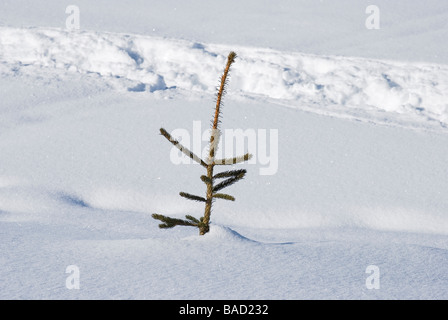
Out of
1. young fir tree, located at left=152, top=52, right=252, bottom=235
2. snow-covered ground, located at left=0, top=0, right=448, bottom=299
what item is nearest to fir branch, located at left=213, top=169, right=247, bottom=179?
young fir tree, located at left=152, top=52, right=252, bottom=235

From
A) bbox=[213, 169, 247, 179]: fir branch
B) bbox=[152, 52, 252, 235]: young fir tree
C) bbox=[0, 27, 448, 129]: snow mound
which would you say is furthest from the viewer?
bbox=[0, 27, 448, 129]: snow mound

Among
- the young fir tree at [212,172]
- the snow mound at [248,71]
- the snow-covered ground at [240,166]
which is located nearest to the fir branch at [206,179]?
the young fir tree at [212,172]

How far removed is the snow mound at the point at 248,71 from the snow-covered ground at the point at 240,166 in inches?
1.3

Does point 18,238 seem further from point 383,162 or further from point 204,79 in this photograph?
point 204,79

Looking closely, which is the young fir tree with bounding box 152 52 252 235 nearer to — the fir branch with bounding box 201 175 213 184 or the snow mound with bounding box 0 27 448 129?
the fir branch with bounding box 201 175 213 184

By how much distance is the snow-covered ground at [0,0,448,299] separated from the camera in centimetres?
261

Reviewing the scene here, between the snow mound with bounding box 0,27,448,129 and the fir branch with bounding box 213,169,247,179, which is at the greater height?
the snow mound with bounding box 0,27,448,129

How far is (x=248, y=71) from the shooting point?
335 inches

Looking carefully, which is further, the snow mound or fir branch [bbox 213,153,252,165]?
the snow mound

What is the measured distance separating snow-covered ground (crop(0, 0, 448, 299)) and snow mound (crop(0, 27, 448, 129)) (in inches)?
1.3

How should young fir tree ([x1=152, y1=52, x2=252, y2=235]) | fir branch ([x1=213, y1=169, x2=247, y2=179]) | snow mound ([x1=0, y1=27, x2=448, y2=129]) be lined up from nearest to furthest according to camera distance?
young fir tree ([x1=152, y1=52, x2=252, y2=235]), fir branch ([x1=213, y1=169, x2=247, y2=179]), snow mound ([x1=0, y1=27, x2=448, y2=129])

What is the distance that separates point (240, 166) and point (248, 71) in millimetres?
3407

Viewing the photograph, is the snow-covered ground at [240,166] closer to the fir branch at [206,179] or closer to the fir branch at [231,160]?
the fir branch at [206,179]
